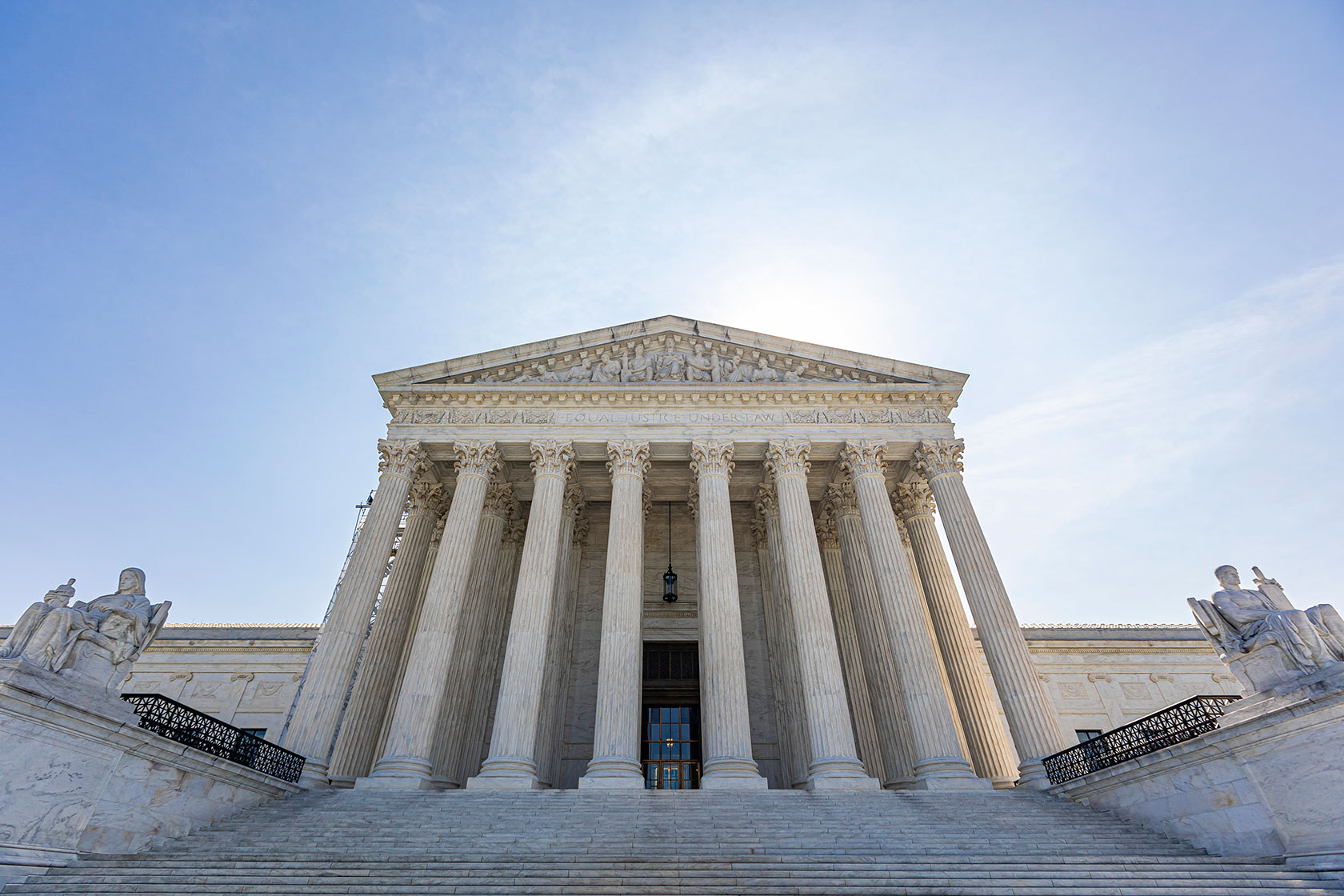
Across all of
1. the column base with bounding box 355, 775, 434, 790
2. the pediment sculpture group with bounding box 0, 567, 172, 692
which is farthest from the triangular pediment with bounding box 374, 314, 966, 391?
the column base with bounding box 355, 775, 434, 790

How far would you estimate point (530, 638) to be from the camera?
57.9 ft

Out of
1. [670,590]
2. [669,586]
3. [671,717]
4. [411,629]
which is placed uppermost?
[669,586]

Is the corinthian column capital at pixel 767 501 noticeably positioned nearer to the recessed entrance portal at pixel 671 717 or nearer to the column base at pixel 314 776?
the recessed entrance portal at pixel 671 717

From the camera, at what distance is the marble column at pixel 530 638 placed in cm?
1567

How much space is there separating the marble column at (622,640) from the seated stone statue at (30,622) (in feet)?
32.7

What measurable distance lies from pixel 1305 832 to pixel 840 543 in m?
14.5

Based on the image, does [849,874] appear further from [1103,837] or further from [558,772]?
[558,772]

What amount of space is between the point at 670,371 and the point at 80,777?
1694 centimetres

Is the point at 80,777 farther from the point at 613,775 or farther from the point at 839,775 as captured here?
the point at 839,775

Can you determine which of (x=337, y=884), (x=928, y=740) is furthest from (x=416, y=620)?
(x=928, y=740)

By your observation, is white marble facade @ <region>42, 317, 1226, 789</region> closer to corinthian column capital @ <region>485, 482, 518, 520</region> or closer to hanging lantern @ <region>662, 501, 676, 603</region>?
corinthian column capital @ <region>485, 482, 518, 520</region>

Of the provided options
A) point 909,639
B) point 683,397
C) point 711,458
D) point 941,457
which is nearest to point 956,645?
point 909,639

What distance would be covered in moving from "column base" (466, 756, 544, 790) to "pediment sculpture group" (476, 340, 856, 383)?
37.4ft

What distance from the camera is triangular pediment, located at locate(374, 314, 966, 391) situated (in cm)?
2214
